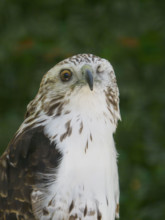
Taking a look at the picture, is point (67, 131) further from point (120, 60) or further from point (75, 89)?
point (120, 60)

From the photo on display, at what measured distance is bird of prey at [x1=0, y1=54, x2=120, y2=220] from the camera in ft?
11.4

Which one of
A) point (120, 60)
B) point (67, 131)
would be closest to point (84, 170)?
point (67, 131)

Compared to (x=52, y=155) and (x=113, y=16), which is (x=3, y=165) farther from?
(x=113, y=16)

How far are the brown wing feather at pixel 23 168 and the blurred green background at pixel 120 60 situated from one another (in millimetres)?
2242

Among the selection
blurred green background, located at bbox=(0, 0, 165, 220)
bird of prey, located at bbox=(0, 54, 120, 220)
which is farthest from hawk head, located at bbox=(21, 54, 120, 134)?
blurred green background, located at bbox=(0, 0, 165, 220)

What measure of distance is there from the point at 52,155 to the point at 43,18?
3.09 metres

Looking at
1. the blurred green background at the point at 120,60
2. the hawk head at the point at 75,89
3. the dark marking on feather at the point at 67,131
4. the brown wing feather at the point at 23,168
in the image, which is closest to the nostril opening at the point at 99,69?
the hawk head at the point at 75,89

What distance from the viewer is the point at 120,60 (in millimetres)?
6289

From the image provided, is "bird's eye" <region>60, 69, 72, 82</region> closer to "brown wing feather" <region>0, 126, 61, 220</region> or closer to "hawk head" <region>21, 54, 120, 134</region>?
"hawk head" <region>21, 54, 120, 134</region>

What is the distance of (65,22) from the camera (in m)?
6.46

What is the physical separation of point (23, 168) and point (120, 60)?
297 cm

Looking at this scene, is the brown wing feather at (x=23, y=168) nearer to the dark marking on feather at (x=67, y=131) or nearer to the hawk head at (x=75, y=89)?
the dark marking on feather at (x=67, y=131)

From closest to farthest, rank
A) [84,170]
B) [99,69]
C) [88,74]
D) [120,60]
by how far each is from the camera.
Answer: [84,170] < [88,74] < [99,69] < [120,60]

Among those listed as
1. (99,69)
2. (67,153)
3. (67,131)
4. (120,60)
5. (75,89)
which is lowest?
(67,153)
